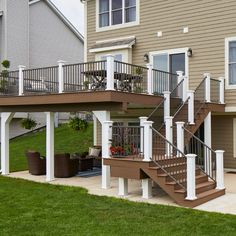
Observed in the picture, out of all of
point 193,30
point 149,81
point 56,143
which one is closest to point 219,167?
point 149,81

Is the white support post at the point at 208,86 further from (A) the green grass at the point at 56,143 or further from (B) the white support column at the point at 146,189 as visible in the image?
(A) the green grass at the point at 56,143

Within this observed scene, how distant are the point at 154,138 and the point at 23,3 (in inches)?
792

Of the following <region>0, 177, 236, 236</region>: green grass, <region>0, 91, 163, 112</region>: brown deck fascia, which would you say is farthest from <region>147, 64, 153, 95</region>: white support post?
<region>0, 177, 236, 236</region>: green grass

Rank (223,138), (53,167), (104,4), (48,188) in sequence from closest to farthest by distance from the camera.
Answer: (48,188) → (53,167) → (223,138) → (104,4)

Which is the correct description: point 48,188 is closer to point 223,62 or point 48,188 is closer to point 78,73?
point 78,73

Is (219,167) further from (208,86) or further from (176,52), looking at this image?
(176,52)

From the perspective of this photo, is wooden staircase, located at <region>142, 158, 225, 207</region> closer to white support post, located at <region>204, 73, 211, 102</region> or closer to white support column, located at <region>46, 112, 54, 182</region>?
white support post, located at <region>204, 73, 211, 102</region>

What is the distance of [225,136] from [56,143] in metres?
11.9

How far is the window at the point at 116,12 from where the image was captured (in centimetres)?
1800

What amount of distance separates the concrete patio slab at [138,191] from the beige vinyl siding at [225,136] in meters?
0.94

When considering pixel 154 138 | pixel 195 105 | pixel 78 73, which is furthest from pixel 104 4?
pixel 154 138

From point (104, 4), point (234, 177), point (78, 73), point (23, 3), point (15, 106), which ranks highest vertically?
point (23, 3)

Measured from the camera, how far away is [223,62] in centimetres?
1541

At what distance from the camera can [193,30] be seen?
1617cm
